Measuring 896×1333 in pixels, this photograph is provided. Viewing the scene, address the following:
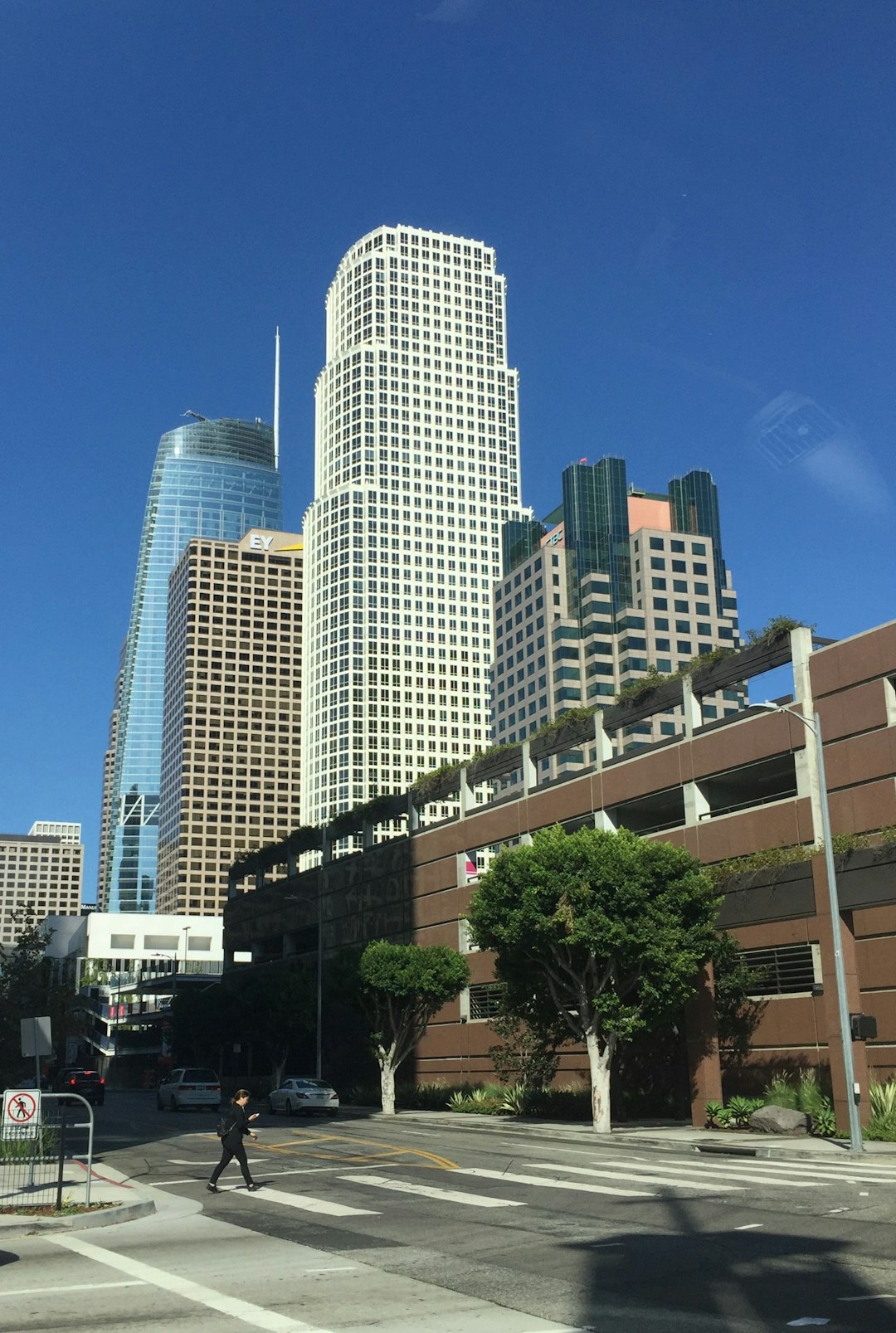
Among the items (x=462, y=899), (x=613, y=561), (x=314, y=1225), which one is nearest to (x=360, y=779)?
(x=613, y=561)

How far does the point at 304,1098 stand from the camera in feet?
157

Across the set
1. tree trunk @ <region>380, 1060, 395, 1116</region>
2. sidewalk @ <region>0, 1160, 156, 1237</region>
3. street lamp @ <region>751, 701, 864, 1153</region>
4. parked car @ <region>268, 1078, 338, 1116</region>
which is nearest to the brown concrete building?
street lamp @ <region>751, 701, 864, 1153</region>

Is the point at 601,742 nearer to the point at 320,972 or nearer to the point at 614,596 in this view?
the point at 320,972

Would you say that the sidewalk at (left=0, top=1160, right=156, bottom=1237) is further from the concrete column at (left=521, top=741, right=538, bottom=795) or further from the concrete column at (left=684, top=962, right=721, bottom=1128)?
the concrete column at (left=521, top=741, right=538, bottom=795)

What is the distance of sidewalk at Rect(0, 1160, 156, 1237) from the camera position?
16.1 m

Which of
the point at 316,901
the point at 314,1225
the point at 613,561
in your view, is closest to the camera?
the point at 314,1225

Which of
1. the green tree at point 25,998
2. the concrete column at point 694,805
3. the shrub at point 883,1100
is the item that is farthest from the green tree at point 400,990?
the shrub at point 883,1100

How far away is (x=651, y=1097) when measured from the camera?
42562 mm

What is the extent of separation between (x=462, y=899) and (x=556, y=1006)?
1874 centimetres

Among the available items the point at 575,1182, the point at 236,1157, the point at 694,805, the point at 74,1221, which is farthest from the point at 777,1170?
the point at 694,805

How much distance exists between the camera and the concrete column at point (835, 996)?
3266cm

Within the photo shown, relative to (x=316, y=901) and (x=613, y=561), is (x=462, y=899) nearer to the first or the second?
(x=316, y=901)

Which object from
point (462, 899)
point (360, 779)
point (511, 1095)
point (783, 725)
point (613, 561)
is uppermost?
point (613, 561)

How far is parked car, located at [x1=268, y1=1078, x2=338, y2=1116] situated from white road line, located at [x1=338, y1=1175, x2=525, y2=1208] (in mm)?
26558
